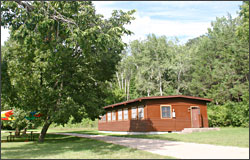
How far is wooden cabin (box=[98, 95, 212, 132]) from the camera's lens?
20469 mm

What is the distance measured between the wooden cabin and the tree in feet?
18.5

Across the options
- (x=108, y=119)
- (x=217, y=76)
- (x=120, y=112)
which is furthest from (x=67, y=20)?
(x=217, y=76)

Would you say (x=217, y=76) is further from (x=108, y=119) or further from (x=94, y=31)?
(x=94, y=31)

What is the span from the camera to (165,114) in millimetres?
20906

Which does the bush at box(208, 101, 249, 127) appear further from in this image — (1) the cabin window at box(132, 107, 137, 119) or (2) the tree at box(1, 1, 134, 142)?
(2) the tree at box(1, 1, 134, 142)

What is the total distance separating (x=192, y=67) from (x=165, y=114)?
2587 cm

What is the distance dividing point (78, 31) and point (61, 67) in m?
5.07

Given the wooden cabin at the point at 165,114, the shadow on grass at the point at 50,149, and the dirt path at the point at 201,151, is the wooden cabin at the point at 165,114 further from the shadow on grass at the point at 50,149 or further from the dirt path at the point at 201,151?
the dirt path at the point at 201,151

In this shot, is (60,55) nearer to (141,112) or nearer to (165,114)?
(141,112)

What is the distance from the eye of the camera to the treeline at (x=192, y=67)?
120ft

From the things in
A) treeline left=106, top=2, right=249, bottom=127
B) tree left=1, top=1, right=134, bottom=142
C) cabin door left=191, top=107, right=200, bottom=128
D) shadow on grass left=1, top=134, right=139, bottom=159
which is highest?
treeline left=106, top=2, right=249, bottom=127

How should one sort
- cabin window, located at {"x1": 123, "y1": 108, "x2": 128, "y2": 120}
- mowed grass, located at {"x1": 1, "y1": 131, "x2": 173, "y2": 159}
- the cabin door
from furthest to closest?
cabin window, located at {"x1": 123, "y1": 108, "x2": 128, "y2": 120}, the cabin door, mowed grass, located at {"x1": 1, "y1": 131, "x2": 173, "y2": 159}

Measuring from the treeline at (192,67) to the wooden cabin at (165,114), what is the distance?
15606 millimetres

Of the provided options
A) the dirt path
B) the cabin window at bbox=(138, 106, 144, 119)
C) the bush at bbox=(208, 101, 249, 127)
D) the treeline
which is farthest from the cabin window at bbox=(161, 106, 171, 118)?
the treeline
